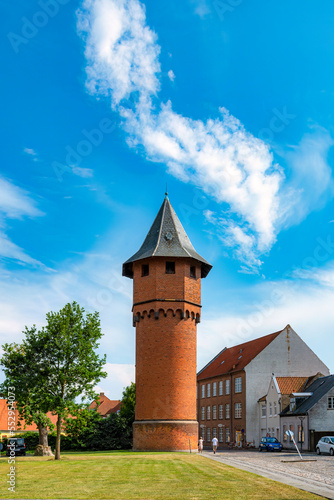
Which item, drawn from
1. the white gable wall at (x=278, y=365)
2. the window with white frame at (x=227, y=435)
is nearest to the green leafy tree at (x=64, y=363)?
the white gable wall at (x=278, y=365)

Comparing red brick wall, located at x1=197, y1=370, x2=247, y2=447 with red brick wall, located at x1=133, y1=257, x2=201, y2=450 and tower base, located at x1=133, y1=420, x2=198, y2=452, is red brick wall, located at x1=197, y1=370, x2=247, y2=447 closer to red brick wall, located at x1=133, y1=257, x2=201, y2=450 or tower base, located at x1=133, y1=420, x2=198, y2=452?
red brick wall, located at x1=133, y1=257, x2=201, y2=450

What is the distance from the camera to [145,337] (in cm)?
4341

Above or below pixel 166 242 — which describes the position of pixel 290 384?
below

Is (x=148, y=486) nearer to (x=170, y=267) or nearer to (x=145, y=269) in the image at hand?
(x=170, y=267)

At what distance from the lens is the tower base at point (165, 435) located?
1593 inches

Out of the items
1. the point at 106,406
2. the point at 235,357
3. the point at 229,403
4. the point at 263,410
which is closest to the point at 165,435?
the point at 263,410

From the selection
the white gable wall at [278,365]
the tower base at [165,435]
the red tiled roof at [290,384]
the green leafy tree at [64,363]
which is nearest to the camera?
the green leafy tree at [64,363]

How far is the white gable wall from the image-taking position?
61250 mm

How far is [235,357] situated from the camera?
236 ft

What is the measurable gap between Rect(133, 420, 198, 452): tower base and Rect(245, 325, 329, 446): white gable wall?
2126 centimetres

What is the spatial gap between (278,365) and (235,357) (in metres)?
11.2

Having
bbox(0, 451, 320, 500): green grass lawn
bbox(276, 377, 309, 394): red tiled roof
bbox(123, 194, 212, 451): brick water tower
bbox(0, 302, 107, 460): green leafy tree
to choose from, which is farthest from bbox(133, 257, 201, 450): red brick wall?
bbox(0, 451, 320, 500): green grass lawn

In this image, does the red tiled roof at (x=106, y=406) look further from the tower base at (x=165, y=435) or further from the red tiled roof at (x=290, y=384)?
the tower base at (x=165, y=435)

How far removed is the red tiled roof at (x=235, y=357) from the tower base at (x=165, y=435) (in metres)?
22.5
